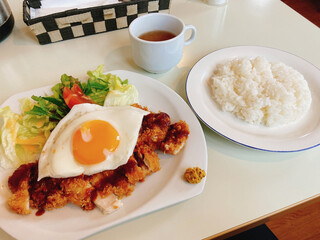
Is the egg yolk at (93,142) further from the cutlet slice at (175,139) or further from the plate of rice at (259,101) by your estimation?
the plate of rice at (259,101)

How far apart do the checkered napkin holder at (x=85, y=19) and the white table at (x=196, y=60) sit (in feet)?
0.21

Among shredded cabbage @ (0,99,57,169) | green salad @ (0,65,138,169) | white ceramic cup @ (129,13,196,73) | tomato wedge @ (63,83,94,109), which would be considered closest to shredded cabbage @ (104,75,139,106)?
green salad @ (0,65,138,169)

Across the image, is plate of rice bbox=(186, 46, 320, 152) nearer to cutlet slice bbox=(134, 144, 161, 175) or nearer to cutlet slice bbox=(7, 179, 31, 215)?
cutlet slice bbox=(134, 144, 161, 175)

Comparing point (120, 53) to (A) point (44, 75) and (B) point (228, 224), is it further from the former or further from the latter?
(B) point (228, 224)

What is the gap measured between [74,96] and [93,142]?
0.35 meters

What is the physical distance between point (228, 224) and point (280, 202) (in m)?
0.28

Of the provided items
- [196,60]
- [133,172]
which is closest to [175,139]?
[133,172]

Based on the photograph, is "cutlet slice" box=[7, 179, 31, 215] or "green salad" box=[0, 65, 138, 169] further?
"green salad" box=[0, 65, 138, 169]

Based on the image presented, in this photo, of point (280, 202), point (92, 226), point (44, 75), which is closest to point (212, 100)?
point (280, 202)

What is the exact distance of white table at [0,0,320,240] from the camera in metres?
1.02

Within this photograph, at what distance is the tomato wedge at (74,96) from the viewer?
49.7 inches

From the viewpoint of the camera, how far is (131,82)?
1471 mm

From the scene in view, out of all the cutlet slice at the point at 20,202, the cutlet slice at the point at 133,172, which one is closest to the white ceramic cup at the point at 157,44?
the cutlet slice at the point at 133,172

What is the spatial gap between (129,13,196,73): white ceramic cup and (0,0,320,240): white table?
13 centimetres
